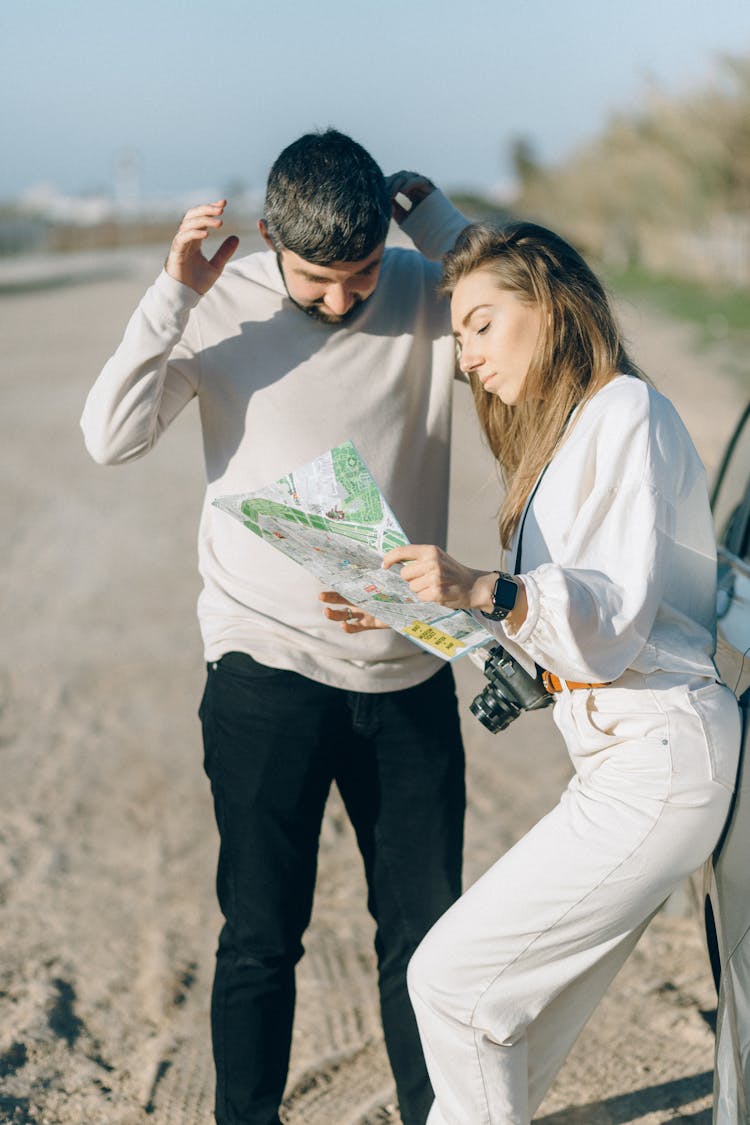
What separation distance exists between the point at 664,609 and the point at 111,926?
8.74 feet

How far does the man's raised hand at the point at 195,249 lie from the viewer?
2.53m

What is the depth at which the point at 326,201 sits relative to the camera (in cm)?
251

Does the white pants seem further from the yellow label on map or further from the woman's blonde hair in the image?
the woman's blonde hair

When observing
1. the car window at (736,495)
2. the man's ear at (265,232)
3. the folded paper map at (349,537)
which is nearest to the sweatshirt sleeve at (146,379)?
the man's ear at (265,232)

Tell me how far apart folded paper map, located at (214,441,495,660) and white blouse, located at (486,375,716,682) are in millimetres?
127

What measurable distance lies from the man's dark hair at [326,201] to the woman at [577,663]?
313mm

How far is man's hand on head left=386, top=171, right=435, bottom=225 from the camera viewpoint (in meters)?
2.99

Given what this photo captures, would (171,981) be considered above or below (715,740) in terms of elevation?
below

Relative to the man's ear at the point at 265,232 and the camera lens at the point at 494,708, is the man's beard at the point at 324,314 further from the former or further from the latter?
the camera lens at the point at 494,708

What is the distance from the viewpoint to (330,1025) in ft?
11.7

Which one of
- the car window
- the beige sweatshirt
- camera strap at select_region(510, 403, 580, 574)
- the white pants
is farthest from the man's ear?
the car window

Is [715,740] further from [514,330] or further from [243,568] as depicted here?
[243,568]

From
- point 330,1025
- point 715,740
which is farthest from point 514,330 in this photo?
point 330,1025

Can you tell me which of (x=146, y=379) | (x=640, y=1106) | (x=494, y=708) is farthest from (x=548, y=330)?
(x=640, y=1106)
